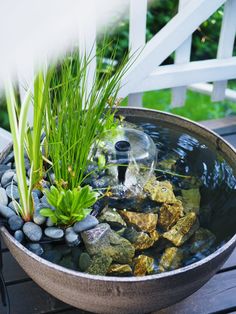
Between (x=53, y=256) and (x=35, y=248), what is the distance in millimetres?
45

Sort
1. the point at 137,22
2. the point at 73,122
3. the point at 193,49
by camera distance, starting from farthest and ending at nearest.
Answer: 1. the point at 193,49
2. the point at 137,22
3. the point at 73,122

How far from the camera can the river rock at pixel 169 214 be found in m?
1.18

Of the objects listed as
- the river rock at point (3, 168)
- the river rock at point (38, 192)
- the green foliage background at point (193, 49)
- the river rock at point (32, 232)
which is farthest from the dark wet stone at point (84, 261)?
the green foliage background at point (193, 49)

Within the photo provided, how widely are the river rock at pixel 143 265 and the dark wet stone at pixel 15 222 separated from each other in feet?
0.93

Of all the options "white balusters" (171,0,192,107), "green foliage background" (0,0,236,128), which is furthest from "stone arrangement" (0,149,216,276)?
"green foliage background" (0,0,236,128)

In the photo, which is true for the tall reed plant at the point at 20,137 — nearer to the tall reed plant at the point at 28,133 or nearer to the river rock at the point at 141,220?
the tall reed plant at the point at 28,133

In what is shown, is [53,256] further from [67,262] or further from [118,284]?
[118,284]

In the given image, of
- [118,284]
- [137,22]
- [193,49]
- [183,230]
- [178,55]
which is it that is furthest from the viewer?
[193,49]

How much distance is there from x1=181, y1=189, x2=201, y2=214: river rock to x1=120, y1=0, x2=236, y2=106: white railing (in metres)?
0.52

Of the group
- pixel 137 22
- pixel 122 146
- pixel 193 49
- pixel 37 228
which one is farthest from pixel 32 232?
pixel 193 49

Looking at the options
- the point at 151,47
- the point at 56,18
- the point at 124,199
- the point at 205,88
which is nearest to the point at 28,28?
the point at 56,18

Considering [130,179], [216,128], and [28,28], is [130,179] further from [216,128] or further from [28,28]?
[216,128]

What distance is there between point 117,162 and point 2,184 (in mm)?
305

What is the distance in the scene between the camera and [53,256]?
1.07 m
